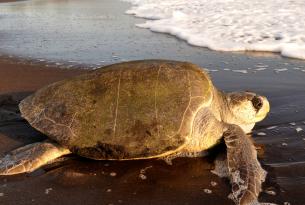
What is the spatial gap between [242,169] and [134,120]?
0.84 m

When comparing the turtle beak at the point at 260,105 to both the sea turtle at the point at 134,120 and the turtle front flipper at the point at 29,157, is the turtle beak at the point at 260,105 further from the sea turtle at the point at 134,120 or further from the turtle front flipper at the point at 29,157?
the turtle front flipper at the point at 29,157

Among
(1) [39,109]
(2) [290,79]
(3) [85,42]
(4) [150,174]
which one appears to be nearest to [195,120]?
(4) [150,174]

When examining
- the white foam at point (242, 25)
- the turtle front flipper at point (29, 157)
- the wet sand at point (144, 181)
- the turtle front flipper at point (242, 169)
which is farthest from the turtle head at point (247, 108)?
the white foam at point (242, 25)

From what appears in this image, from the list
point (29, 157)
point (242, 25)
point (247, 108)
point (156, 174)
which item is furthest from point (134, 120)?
point (242, 25)

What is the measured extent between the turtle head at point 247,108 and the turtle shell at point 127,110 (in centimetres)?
40

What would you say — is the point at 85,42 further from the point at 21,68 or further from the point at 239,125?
the point at 239,125

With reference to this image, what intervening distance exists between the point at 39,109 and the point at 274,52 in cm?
470

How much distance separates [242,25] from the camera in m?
9.24

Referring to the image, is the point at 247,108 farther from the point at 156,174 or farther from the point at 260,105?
the point at 156,174

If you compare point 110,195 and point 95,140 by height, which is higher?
point 95,140

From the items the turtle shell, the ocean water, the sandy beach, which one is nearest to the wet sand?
the sandy beach

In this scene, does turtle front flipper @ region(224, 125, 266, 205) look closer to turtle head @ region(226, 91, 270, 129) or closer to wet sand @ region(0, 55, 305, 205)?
wet sand @ region(0, 55, 305, 205)

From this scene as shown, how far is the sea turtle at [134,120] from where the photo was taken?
294 centimetres

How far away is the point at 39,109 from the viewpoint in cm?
328
